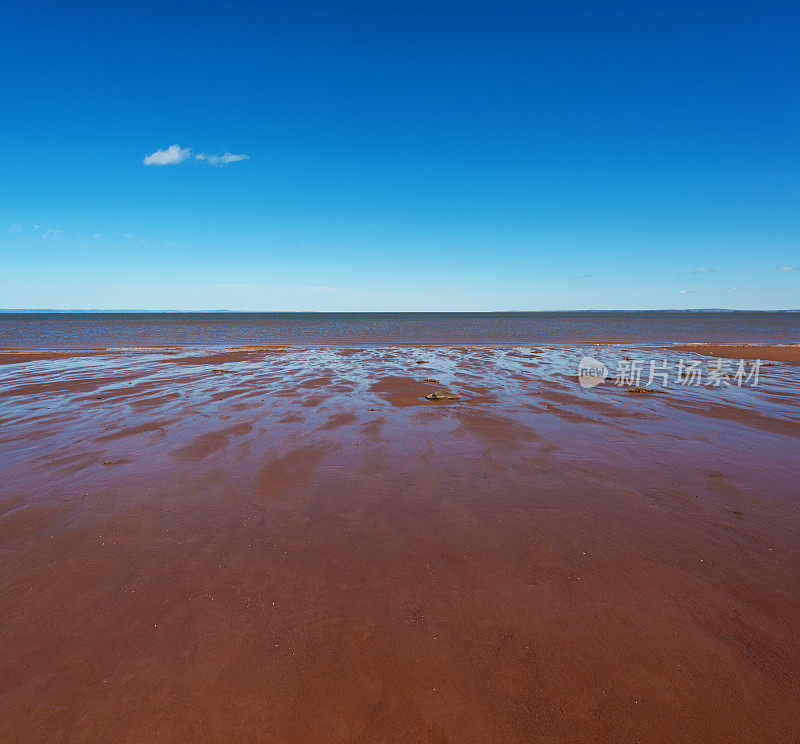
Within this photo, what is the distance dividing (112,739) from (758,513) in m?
6.65

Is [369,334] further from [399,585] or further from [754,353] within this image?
[399,585]

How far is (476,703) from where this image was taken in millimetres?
2434

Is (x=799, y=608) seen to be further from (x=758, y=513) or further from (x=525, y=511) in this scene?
(x=525, y=511)

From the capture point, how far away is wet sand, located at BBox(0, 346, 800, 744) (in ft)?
7.84

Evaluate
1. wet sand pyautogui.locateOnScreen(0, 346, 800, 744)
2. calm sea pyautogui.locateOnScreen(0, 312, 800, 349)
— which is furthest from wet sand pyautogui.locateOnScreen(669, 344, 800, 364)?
wet sand pyautogui.locateOnScreen(0, 346, 800, 744)

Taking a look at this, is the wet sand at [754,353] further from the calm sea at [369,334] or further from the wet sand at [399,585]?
the wet sand at [399,585]

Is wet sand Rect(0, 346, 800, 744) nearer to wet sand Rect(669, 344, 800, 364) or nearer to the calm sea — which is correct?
wet sand Rect(669, 344, 800, 364)

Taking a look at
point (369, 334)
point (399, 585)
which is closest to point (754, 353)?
point (399, 585)

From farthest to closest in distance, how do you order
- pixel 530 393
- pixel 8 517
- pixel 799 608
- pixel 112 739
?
1. pixel 530 393
2. pixel 8 517
3. pixel 799 608
4. pixel 112 739

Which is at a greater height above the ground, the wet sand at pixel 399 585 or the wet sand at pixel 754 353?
the wet sand at pixel 754 353

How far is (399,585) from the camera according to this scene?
352 centimetres

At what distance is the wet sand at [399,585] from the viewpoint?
2389mm

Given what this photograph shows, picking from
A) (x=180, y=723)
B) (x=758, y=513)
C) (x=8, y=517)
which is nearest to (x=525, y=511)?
(x=758, y=513)

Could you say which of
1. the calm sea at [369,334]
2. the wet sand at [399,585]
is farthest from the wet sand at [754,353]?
the wet sand at [399,585]
